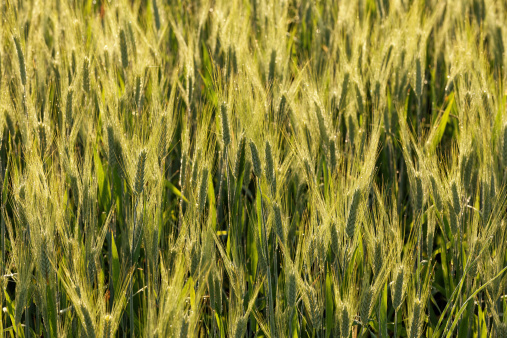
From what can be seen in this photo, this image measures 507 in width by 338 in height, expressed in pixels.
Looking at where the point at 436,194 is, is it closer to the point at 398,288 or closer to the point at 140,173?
the point at 398,288

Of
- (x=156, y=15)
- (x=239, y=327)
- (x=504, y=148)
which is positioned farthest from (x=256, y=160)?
(x=156, y=15)

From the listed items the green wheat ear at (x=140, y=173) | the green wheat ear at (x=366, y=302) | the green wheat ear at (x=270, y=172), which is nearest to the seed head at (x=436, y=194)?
the green wheat ear at (x=366, y=302)

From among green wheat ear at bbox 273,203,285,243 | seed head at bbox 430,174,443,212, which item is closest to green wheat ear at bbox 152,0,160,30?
green wheat ear at bbox 273,203,285,243

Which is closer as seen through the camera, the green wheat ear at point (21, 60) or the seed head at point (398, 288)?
the seed head at point (398, 288)

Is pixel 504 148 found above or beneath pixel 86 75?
beneath

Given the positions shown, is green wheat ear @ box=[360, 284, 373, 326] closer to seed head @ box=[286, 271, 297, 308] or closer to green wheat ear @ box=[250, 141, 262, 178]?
seed head @ box=[286, 271, 297, 308]

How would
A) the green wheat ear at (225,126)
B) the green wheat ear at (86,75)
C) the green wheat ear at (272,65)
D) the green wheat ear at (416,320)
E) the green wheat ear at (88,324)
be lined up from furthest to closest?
the green wheat ear at (272,65) < the green wheat ear at (86,75) < the green wheat ear at (225,126) < the green wheat ear at (416,320) < the green wheat ear at (88,324)

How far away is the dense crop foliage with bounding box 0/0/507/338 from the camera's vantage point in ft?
4.65

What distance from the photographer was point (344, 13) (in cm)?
253

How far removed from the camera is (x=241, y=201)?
1.82m

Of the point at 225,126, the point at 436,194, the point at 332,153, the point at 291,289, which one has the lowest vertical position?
the point at 291,289

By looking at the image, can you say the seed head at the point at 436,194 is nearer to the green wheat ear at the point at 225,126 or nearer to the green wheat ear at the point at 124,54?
the green wheat ear at the point at 225,126

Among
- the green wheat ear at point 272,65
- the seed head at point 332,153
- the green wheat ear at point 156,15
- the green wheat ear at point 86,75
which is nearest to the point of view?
the seed head at point 332,153

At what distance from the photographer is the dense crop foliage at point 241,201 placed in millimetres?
1418
